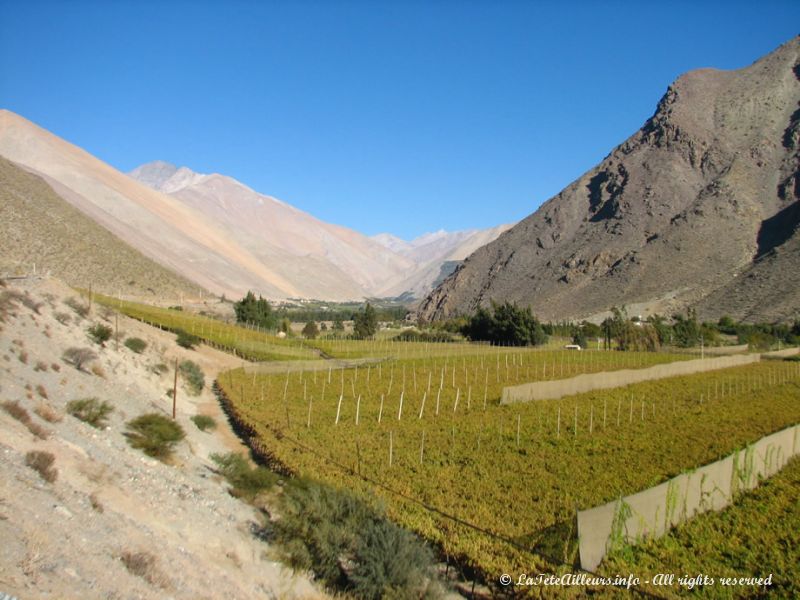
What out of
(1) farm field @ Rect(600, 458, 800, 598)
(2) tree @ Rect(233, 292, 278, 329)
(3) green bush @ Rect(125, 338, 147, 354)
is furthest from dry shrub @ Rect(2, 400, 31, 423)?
(2) tree @ Rect(233, 292, 278, 329)

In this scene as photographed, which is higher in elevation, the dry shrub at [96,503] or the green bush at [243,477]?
the dry shrub at [96,503]

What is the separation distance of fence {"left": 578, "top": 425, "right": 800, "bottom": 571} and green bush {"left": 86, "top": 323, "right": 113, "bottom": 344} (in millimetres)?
28392

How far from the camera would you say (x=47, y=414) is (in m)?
15.8

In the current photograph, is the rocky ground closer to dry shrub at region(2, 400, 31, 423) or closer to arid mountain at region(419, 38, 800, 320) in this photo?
dry shrub at region(2, 400, 31, 423)

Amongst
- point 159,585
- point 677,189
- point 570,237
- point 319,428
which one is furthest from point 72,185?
point 159,585

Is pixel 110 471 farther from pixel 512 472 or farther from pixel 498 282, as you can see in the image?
pixel 498 282

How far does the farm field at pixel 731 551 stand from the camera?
460 inches

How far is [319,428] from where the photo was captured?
25219 mm

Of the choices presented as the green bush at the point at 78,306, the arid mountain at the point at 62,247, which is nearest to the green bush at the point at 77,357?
the green bush at the point at 78,306

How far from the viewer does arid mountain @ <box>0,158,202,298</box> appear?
69.9 meters

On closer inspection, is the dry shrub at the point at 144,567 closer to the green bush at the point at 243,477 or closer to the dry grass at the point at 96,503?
the dry grass at the point at 96,503

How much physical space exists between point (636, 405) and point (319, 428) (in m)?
17.2

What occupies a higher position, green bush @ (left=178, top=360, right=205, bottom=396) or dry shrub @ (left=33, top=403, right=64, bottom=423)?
dry shrub @ (left=33, top=403, right=64, bottom=423)

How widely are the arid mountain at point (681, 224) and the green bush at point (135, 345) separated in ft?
295
